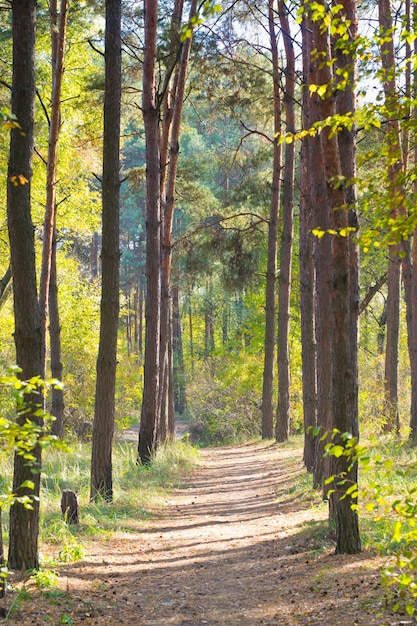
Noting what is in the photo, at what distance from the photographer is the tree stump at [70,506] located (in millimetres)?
8164

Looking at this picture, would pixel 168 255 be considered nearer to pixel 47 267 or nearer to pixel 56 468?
pixel 47 267

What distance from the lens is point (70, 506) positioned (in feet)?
27.0

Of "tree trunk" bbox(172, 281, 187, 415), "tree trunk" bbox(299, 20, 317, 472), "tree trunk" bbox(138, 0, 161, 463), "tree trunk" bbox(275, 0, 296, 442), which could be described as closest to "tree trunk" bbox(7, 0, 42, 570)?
"tree trunk" bbox(299, 20, 317, 472)

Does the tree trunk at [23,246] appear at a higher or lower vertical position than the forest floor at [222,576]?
higher

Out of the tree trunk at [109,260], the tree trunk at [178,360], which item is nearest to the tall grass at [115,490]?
the tree trunk at [109,260]

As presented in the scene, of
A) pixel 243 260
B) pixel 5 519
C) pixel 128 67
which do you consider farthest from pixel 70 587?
pixel 243 260

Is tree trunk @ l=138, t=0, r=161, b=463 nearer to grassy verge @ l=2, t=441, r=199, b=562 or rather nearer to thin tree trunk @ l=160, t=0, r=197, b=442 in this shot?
grassy verge @ l=2, t=441, r=199, b=562

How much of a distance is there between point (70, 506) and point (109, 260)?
3606 mm

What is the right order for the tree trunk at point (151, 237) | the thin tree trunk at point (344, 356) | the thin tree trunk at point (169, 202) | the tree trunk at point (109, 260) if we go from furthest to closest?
the thin tree trunk at point (169, 202), the tree trunk at point (151, 237), the tree trunk at point (109, 260), the thin tree trunk at point (344, 356)

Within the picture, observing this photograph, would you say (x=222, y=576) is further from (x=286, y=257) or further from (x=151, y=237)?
(x=286, y=257)

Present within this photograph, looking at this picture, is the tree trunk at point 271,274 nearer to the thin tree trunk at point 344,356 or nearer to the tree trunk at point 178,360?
the thin tree trunk at point 344,356

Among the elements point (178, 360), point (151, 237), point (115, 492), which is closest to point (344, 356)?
point (115, 492)

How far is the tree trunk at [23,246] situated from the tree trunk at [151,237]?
307 inches

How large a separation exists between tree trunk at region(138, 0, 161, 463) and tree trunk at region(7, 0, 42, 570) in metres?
7.80
